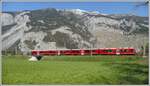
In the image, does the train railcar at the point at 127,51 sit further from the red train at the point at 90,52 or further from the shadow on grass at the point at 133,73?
the shadow on grass at the point at 133,73

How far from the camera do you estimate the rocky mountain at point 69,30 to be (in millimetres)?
A: 3209

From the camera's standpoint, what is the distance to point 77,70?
3.25 meters

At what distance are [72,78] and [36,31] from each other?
1.92 ft

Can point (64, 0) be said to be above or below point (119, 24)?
above

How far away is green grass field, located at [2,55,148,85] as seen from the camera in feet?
10.5

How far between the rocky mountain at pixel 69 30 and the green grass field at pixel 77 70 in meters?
0.14

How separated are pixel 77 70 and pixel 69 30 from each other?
40 cm

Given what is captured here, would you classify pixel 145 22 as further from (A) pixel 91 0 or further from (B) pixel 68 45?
(B) pixel 68 45

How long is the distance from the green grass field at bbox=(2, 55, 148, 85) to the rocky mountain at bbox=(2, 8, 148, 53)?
0.14m

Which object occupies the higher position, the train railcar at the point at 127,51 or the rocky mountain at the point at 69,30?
the rocky mountain at the point at 69,30

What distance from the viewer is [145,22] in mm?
3088

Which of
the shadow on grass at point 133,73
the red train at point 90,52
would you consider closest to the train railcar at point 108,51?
the red train at point 90,52

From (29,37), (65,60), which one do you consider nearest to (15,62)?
(29,37)

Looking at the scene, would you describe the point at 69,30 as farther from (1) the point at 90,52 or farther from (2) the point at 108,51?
(2) the point at 108,51
